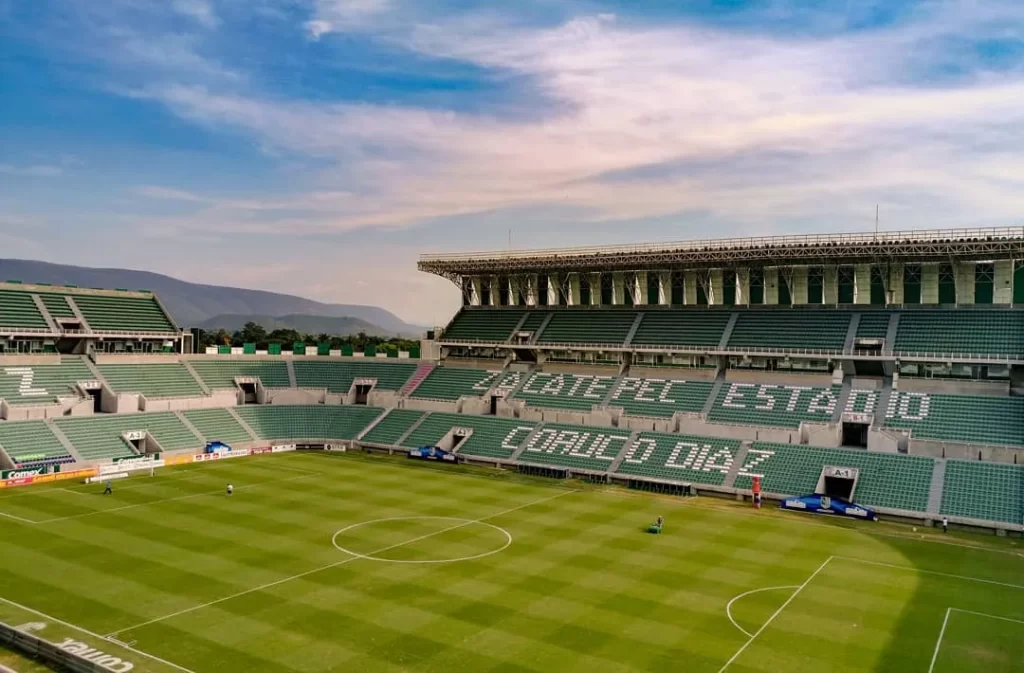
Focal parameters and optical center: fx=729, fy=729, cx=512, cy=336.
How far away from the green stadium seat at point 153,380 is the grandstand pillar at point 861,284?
5367 centimetres

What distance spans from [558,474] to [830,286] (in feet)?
86.4

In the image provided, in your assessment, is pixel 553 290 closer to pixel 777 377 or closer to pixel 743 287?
pixel 743 287

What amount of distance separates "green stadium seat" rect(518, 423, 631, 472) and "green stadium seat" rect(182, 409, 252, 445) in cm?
2320

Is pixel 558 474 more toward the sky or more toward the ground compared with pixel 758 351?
more toward the ground

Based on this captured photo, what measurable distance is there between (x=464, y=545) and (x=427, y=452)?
78.6ft

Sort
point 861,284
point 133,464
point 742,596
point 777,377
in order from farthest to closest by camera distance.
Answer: point 861,284 < point 777,377 < point 133,464 < point 742,596

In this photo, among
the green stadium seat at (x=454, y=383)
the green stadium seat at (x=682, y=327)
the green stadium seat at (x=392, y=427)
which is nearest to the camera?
the green stadium seat at (x=682, y=327)

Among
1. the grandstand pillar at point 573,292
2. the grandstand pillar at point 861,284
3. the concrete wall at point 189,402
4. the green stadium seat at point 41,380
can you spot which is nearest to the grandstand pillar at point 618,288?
the grandstand pillar at point 573,292

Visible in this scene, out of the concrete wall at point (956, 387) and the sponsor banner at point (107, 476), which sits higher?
the concrete wall at point (956, 387)

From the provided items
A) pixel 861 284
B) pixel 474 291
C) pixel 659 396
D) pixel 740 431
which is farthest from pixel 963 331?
pixel 474 291

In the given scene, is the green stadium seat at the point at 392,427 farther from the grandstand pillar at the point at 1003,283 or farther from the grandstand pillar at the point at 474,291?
the grandstand pillar at the point at 1003,283

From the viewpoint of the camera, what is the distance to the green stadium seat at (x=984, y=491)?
37.5m

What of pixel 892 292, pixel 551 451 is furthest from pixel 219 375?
pixel 892 292

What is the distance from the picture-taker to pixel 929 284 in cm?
5322
